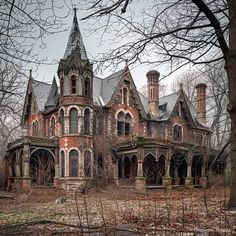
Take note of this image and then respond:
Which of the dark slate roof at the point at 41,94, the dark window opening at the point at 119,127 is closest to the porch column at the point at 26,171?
the dark slate roof at the point at 41,94

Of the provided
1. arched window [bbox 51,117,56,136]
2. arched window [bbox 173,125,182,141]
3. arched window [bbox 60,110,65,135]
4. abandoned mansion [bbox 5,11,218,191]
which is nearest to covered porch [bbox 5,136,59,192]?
abandoned mansion [bbox 5,11,218,191]

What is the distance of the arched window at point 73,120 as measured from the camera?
3070cm

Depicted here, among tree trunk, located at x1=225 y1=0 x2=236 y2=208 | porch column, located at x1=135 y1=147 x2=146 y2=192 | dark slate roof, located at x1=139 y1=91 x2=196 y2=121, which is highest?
dark slate roof, located at x1=139 y1=91 x2=196 y2=121

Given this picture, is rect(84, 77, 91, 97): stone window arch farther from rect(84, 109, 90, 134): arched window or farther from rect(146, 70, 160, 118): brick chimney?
rect(146, 70, 160, 118): brick chimney

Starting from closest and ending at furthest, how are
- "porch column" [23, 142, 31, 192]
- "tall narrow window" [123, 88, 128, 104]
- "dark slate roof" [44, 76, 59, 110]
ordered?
"porch column" [23, 142, 31, 192], "tall narrow window" [123, 88, 128, 104], "dark slate roof" [44, 76, 59, 110]

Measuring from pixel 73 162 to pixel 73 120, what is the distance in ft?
12.6

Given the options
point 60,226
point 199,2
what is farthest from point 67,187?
point 199,2

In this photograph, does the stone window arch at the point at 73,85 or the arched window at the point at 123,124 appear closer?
the stone window arch at the point at 73,85

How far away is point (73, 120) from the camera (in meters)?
30.9

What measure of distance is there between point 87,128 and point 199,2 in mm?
23245

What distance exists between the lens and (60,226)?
27.3 feet

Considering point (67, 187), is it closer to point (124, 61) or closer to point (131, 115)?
point (131, 115)

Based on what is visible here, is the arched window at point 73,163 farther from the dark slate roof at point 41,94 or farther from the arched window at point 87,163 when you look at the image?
the dark slate roof at point 41,94

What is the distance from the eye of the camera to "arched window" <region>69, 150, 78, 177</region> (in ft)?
98.4
